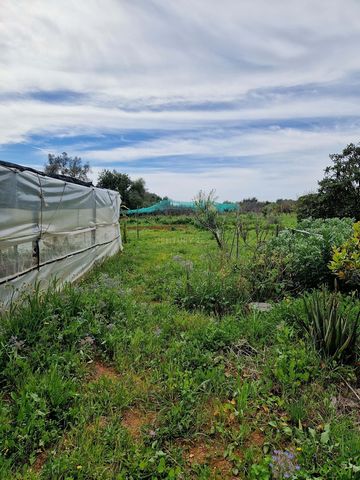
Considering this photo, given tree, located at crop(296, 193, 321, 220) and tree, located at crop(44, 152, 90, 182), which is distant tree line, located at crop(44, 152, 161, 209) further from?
tree, located at crop(296, 193, 321, 220)

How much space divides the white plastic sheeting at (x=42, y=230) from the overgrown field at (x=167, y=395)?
2.84 ft

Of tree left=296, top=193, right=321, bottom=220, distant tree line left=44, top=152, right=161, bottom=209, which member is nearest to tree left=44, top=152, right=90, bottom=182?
distant tree line left=44, top=152, right=161, bottom=209

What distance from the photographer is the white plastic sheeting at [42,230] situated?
3.56m

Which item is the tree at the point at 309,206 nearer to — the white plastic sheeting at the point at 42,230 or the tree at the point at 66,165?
the white plastic sheeting at the point at 42,230

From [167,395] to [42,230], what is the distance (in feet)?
10.3

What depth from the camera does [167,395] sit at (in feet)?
7.76

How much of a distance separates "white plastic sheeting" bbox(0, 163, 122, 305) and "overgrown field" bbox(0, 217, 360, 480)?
87 cm

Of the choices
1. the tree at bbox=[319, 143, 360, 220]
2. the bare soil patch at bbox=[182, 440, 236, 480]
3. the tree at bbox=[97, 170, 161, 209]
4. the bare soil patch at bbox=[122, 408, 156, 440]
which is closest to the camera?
the bare soil patch at bbox=[182, 440, 236, 480]

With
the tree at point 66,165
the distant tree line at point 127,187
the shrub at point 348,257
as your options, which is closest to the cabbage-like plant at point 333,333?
the shrub at point 348,257

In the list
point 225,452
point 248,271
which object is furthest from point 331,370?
point 248,271

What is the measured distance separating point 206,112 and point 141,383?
8833 mm

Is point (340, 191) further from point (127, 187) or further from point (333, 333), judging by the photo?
point (127, 187)

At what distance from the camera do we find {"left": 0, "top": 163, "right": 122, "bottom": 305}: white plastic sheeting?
3564mm

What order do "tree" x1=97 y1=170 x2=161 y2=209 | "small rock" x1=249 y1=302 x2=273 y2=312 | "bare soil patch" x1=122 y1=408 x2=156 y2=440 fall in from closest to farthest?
"bare soil patch" x1=122 y1=408 x2=156 y2=440
"small rock" x1=249 y1=302 x2=273 y2=312
"tree" x1=97 y1=170 x2=161 y2=209
